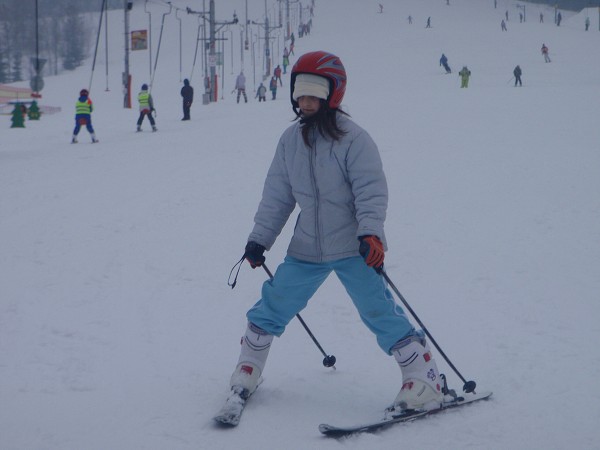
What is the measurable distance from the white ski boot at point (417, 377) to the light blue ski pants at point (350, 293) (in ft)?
0.17

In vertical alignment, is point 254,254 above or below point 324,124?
below

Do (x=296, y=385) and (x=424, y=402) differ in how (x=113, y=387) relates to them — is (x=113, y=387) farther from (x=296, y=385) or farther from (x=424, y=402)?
(x=424, y=402)

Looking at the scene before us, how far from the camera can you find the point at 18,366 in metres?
3.71

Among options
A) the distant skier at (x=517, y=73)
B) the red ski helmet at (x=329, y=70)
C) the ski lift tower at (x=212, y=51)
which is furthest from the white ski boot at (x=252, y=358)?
the distant skier at (x=517, y=73)

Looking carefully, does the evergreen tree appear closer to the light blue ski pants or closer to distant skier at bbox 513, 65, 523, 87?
distant skier at bbox 513, 65, 523, 87

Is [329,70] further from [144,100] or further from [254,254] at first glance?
[144,100]

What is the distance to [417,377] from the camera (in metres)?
3.19

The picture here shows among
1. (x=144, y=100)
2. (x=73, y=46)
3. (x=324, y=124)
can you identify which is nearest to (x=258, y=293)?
(x=324, y=124)

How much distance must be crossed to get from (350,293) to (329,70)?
3.27 feet

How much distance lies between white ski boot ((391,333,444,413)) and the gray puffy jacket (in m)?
0.50

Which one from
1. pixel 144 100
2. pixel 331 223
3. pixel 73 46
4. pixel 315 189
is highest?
pixel 73 46

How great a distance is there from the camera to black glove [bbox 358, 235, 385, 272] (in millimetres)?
2936

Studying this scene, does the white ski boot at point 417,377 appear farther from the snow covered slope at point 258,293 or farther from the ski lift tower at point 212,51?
the ski lift tower at point 212,51

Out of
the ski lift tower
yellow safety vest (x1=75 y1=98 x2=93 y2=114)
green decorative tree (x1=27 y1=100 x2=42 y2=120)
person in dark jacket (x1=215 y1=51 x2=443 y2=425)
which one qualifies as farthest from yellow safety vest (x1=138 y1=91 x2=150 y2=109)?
person in dark jacket (x1=215 y1=51 x2=443 y2=425)
